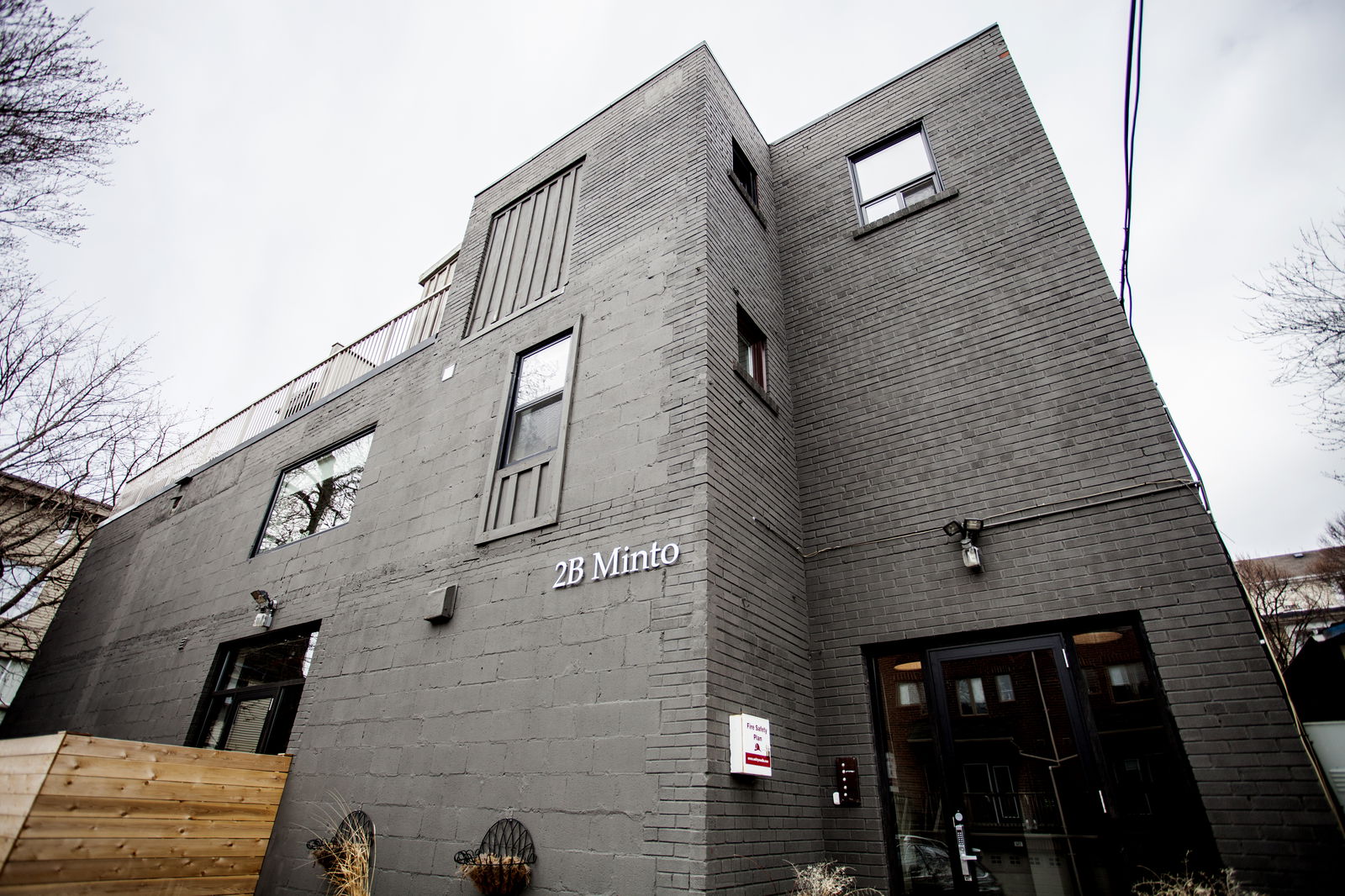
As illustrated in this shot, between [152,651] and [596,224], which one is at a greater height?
[596,224]

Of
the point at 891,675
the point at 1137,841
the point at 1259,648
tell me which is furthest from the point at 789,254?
the point at 1137,841

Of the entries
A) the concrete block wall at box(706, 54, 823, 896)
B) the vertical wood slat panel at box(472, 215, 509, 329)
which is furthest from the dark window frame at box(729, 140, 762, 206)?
the vertical wood slat panel at box(472, 215, 509, 329)

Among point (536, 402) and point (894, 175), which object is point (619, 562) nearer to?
point (536, 402)

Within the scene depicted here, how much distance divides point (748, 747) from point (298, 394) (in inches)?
428

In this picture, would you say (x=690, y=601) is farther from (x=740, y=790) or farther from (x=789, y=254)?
(x=789, y=254)

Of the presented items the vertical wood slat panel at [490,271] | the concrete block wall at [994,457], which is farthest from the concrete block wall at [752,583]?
the vertical wood slat panel at [490,271]

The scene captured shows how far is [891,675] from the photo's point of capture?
535cm

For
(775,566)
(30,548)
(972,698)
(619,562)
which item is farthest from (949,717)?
(30,548)

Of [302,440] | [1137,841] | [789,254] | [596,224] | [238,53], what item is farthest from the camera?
[302,440]

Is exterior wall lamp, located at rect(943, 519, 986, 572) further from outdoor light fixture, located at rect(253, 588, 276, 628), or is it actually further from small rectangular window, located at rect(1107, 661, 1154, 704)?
outdoor light fixture, located at rect(253, 588, 276, 628)

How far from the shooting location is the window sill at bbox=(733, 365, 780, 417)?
5902 mm

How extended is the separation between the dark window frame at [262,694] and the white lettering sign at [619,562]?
149 inches

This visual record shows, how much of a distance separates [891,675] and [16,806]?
650cm

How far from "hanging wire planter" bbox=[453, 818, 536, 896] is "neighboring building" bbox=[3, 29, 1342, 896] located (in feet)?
0.34
